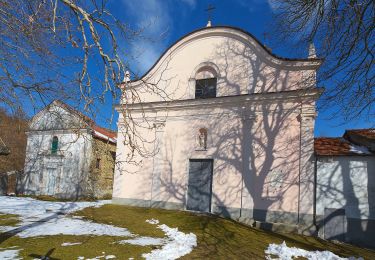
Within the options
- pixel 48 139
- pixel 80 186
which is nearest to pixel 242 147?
pixel 80 186

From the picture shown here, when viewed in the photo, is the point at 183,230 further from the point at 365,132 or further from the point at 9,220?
the point at 365,132

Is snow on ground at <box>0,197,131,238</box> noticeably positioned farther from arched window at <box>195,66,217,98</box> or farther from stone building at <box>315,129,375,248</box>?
arched window at <box>195,66,217,98</box>

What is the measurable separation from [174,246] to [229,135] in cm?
684

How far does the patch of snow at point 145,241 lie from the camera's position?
7871 millimetres

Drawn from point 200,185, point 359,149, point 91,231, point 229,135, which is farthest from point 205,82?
point 91,231

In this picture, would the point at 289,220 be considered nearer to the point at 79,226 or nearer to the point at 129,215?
the point at 129,215

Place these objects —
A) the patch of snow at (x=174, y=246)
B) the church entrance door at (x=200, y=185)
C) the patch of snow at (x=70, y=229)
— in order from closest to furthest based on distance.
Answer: the patch of snow at (x=174, y=246), the patch of snow at (x=70, y=229), the church entrance door at (x=200, y=185)

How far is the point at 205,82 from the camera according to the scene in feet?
49.0

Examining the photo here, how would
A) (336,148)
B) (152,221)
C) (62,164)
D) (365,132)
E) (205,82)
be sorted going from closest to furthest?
(152,221) < (336,148) < (365,132) < (205,82) < (62,164)

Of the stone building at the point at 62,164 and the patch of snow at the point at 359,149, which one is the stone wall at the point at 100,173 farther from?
the patch of snow at the point at 359,149

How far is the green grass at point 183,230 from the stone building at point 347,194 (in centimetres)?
78

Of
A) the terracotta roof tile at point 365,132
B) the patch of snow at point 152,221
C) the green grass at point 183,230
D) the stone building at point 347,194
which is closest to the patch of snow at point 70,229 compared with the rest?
the green grass at point 183,230

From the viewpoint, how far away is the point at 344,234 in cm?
1134

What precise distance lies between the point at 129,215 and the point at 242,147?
539 centimetres
